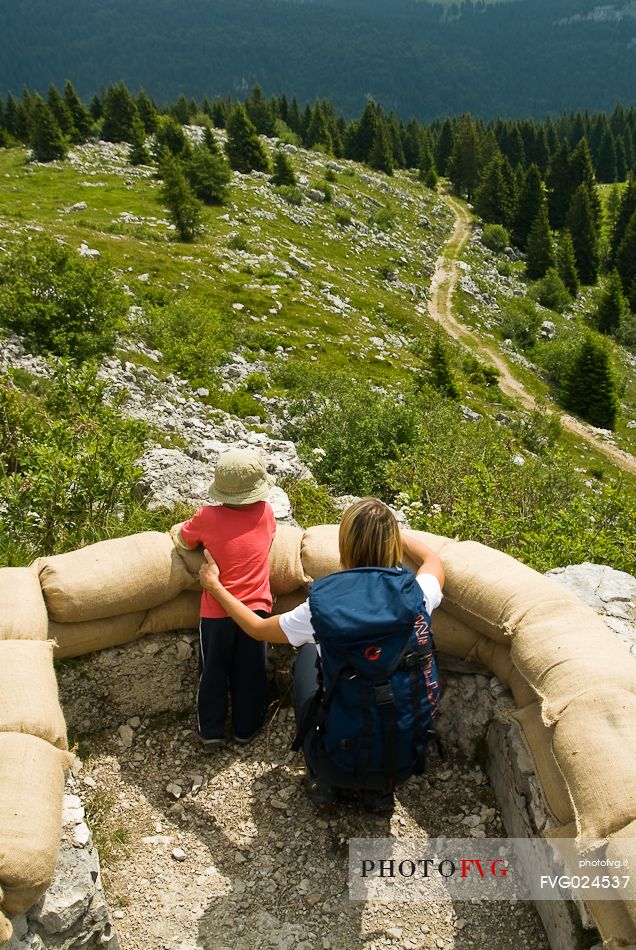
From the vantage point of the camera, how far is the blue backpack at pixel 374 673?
11.6 ft

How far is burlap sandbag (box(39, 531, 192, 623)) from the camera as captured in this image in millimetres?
4953

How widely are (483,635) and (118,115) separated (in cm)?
8207

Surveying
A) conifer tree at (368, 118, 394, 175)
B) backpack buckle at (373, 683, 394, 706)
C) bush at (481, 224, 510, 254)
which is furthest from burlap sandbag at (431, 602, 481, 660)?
conifer tree at (368, 118, 394, 175)

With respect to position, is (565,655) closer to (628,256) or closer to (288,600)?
(288,600)

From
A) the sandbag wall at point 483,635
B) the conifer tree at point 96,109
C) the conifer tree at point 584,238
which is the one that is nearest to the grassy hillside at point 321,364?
the sandbag wall at point 483,635

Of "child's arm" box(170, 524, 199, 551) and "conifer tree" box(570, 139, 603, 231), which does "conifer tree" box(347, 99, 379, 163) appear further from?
"child's arm" box(170, 524, 199, 551)

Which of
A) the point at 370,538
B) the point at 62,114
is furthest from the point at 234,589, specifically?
the point at 62,114

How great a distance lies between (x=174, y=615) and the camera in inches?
215

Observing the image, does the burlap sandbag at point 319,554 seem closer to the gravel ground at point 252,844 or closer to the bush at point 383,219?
the gravel ground at point 252,844

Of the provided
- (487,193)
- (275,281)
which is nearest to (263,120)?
(487,193)

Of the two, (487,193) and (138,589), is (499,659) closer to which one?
(138,589)

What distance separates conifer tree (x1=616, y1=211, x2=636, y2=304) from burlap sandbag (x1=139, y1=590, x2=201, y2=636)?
76651mm

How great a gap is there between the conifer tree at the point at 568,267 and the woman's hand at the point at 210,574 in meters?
72.6

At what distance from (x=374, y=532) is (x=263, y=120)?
322 ft
